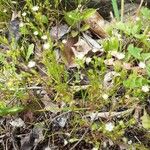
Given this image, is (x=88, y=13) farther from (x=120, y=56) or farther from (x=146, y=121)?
(x=146, y=121)

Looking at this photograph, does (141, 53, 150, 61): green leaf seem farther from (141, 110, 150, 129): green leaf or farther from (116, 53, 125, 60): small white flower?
(141, 110, 150, 129): green leaf

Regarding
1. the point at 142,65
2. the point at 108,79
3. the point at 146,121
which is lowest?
the point at 146,121

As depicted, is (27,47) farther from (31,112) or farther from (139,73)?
(139,73)

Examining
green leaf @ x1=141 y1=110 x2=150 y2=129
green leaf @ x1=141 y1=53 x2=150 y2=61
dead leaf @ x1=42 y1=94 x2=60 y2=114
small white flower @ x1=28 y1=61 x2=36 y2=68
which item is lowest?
green leaf @ x1=141 y1=110 x2=150 y2=129

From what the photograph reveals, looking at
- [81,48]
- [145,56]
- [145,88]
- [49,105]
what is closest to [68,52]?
[81,48]

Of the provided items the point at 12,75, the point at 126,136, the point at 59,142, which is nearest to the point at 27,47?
the point at 12,75

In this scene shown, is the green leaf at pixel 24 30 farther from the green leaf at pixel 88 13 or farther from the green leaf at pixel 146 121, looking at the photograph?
the green leaf at pixel 146 121

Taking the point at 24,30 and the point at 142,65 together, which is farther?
the point at 24,30

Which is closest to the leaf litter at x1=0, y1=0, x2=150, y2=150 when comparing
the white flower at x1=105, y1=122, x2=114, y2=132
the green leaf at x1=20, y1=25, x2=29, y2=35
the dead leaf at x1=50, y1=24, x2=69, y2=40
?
the white flower at x1=105, y1=122, x2=114, y2=132
